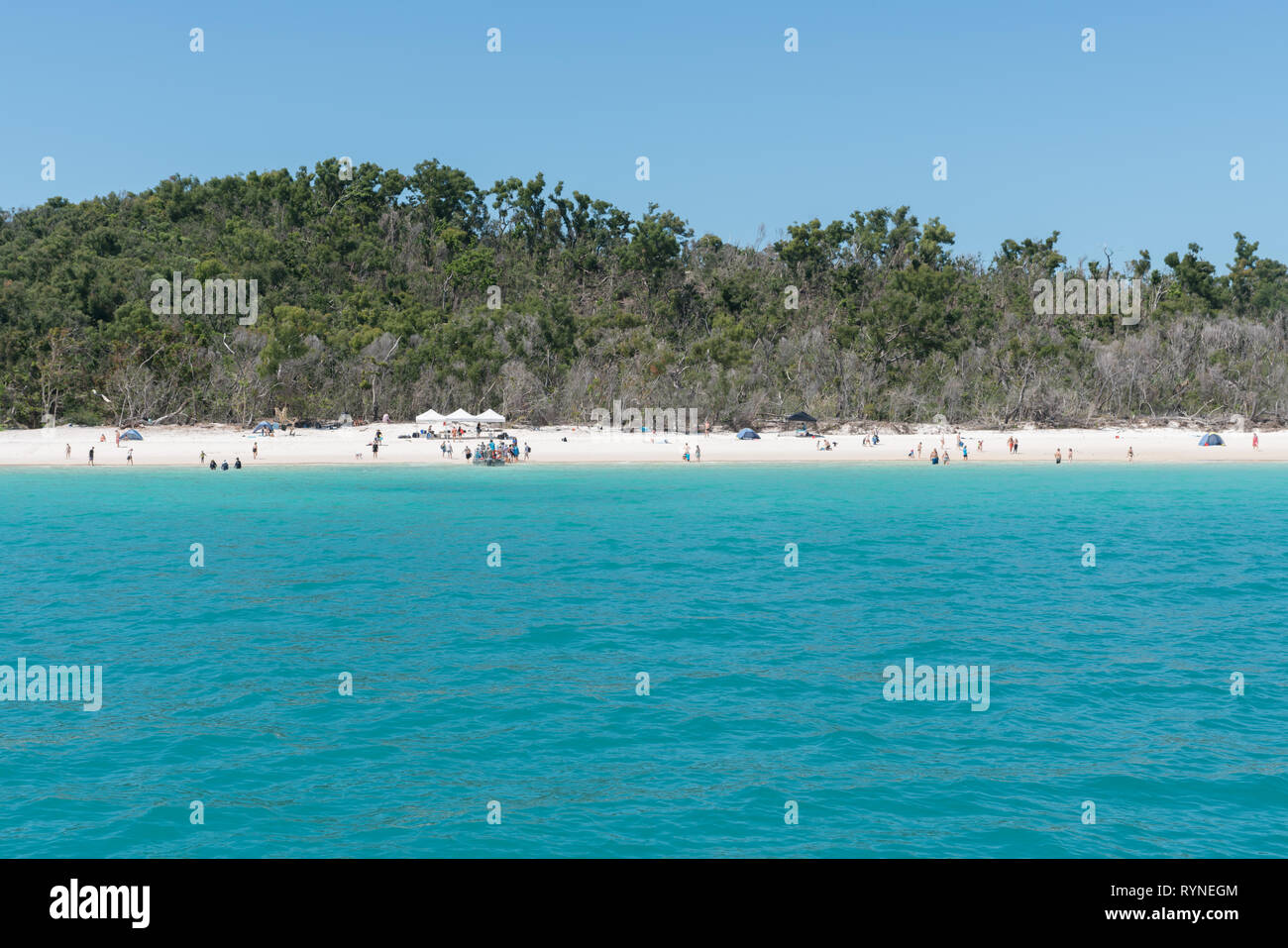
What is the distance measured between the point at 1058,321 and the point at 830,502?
55.2 m

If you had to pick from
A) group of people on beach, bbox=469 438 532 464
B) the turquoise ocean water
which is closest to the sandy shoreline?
group of people on beach, bbox=469 438 532 464

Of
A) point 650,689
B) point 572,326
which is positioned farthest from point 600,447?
point 650,689

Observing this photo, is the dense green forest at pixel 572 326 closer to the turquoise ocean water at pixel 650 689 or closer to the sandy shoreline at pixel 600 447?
the sandy shoreline at pixel 600 447

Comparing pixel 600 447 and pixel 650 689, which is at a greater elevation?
pixel 600 447

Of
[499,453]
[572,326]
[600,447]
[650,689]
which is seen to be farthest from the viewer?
[572,326]

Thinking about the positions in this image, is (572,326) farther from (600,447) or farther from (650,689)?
(650,689)

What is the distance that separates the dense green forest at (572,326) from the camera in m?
82.2

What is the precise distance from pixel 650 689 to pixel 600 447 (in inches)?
2133

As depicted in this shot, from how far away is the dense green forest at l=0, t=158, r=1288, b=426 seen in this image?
270ft

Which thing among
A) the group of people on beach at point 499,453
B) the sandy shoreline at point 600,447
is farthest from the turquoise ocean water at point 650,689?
the sandy shoreline at point 600,447

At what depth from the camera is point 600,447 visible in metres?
73.6

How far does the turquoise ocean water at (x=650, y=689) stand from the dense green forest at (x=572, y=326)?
141ft

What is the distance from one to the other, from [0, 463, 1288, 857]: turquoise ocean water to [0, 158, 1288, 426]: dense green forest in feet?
141
